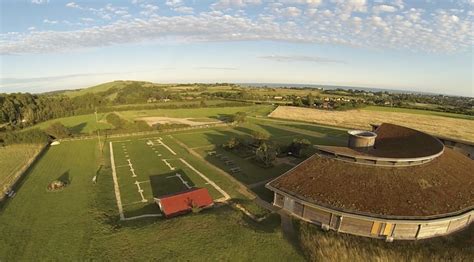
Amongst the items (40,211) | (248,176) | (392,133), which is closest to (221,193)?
(248,176)

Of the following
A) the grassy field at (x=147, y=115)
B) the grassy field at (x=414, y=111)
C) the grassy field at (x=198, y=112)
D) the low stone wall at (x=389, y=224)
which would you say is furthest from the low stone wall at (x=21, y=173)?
the grassy field at (x=414, y=111)

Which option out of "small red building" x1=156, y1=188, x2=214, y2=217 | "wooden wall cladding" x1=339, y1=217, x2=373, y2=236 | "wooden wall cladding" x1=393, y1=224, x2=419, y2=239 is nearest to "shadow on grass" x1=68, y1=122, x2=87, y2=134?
"small red building" x1=156, y1=188, x2=214, y2=217

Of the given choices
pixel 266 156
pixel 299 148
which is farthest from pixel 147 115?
pixel 266 156

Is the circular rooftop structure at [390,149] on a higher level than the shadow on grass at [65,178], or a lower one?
higher

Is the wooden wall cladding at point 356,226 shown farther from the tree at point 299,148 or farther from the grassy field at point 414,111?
the grassy field at point 414,111

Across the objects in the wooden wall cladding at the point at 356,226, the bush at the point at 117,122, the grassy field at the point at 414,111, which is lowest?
the bush at the point at 117,122

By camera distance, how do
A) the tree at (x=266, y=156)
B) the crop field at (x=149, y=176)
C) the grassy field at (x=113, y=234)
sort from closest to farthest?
the grassy field at (x=113, y=234) → the crop field at (x=149, y=176) → the tree at (x=266, y=156)

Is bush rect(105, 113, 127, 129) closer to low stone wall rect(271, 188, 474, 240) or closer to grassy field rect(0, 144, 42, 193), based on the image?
grassy field rect(0, 144, 42, 193)
